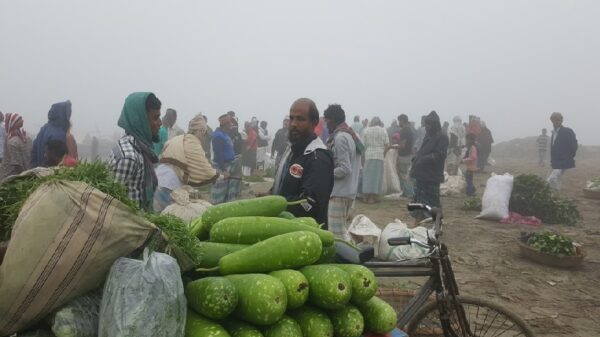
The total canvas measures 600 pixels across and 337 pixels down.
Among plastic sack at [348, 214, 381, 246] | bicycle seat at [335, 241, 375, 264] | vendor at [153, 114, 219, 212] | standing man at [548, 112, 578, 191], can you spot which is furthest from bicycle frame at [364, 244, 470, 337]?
standing man at [548, 112, 578, 191]

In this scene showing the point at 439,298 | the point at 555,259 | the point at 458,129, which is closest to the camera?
the point at 439,298

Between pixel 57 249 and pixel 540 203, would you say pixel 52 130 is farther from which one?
pixel 540 203

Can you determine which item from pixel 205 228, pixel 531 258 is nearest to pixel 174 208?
pixel 205 228

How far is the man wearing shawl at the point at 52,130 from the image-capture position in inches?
231

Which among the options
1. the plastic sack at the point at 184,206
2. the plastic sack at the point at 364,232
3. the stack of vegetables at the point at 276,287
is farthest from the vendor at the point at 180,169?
the stack of vegetables at the point at 276,287

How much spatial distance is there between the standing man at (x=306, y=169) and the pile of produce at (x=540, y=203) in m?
8.55

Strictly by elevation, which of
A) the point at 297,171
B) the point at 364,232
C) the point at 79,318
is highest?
the point at 297,171

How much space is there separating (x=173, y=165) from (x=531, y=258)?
5.79 m

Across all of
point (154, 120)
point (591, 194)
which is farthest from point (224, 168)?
point (591, 194)

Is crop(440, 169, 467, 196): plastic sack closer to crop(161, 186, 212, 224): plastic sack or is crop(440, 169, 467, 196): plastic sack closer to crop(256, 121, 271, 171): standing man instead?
crop(256, 121, 271, 171): standing man

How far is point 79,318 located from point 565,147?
1295 cm

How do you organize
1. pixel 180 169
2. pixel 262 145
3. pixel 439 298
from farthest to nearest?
pixel 262 145, pixel 180 169, pixel 439 298

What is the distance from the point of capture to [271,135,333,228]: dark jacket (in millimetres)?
3404

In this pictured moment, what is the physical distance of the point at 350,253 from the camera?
81.0 inches
